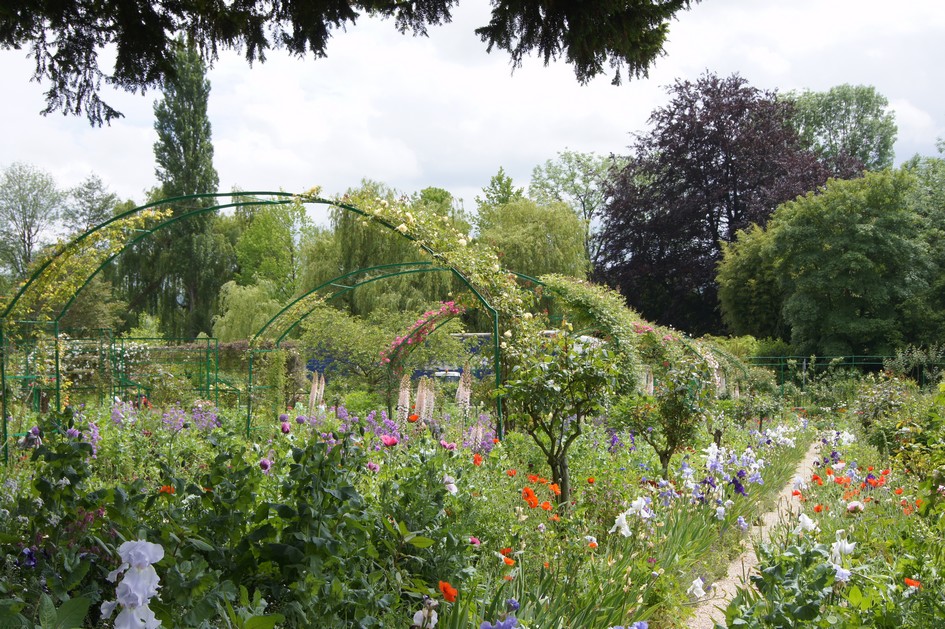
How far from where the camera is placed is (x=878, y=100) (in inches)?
1196

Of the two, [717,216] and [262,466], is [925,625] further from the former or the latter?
[717,216]

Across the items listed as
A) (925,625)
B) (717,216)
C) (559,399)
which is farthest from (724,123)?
(925,625)

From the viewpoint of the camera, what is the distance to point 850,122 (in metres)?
30.8

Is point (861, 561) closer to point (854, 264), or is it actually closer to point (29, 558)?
point (29, 558)

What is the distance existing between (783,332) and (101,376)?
16979 mm

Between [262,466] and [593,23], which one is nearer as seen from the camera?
[262,466]

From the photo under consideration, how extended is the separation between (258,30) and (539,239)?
18.0 meters

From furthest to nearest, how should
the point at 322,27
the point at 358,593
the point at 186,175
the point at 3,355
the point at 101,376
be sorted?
the point at 186,175 → the point at 101,376 → the point at 3,355 → the point at 322,27 → the point at 358,593

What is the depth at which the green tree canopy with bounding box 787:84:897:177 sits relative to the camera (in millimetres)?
30031

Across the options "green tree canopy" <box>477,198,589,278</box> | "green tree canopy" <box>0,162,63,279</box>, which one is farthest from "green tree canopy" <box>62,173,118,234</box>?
"green tree canopy" <box>477,198,589,278</box>

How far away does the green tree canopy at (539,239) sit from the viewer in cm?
2091

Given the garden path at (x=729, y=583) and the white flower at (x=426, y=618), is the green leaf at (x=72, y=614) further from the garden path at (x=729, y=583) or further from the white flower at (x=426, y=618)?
the garden path at (x=729, y=583)

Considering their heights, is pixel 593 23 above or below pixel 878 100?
below

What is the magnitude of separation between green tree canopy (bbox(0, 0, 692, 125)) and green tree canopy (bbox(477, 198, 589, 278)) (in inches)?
672
